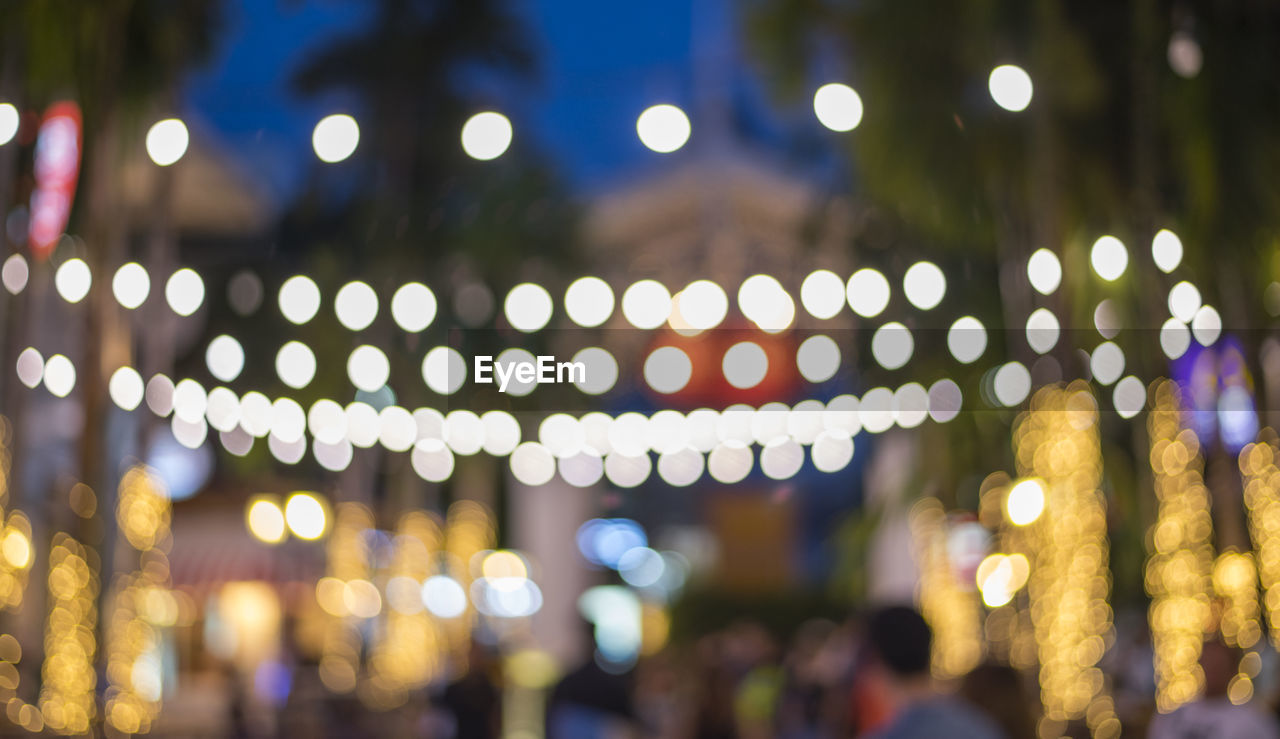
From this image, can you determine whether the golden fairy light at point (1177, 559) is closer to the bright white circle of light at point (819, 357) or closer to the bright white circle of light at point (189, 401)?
the bright white circle of light at point (819, 357)

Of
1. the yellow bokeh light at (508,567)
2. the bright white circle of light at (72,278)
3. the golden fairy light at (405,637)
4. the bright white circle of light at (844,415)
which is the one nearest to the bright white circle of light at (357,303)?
the bright white circle of light at (72,278)

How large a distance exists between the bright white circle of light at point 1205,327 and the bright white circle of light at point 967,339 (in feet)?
6.27

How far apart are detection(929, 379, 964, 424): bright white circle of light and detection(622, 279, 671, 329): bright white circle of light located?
2.60 m

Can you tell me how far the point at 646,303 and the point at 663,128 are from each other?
3.60m

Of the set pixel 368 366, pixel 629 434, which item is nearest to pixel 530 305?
pixel 368 366

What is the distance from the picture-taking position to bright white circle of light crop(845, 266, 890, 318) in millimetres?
12305

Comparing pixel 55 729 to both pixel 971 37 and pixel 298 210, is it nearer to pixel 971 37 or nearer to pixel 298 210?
pixel 971 37

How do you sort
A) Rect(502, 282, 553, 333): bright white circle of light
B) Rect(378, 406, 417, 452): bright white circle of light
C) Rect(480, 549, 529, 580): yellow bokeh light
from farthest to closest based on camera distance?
Rect(480, 549, 529, 580): yellow bokeh light
Rect(378, 406, 417, 452): bright white circle of light
Rect(502, 282, 553, 333): bright white circle of light

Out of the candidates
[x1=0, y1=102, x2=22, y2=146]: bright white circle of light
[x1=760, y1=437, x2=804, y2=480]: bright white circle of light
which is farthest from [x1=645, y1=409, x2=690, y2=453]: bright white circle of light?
[x1=0, y1=102, x2=22, y2=146]: bright white circle of light

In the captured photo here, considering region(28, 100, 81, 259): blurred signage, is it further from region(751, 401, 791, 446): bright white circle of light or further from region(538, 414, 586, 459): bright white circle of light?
region(751, 401, 791, 446): bright white circle of light

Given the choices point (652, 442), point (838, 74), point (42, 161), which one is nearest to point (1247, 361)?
point (838, 74)

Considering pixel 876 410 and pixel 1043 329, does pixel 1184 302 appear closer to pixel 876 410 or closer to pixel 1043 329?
pixel 1043 329

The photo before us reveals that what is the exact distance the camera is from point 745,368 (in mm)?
20062

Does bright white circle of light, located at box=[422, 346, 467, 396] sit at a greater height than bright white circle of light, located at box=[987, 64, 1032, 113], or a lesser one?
lesser
